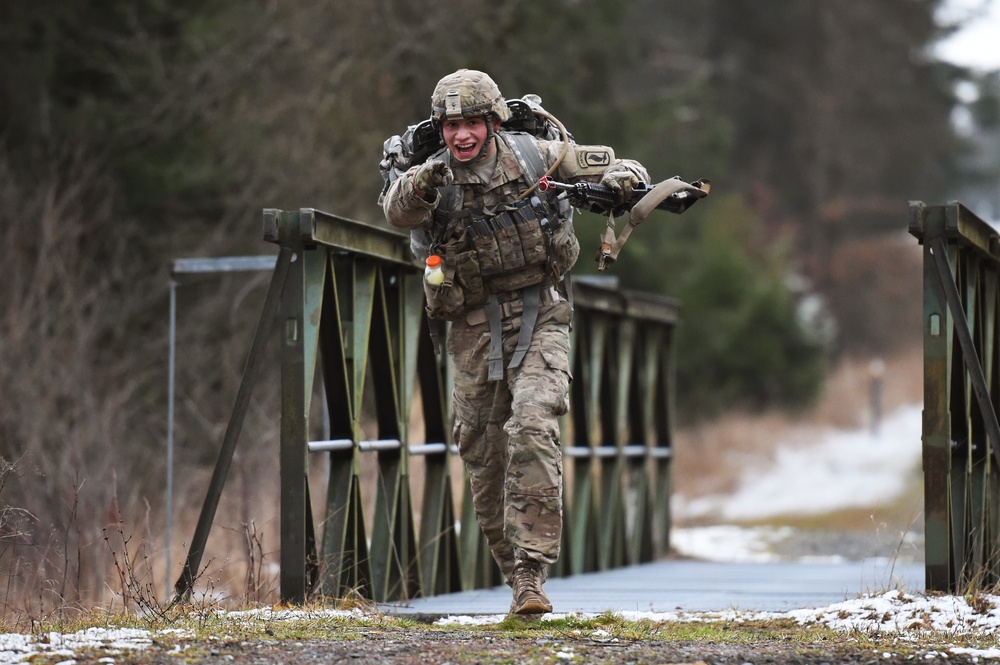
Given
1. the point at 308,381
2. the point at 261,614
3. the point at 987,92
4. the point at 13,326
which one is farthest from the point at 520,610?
the point at 987,92

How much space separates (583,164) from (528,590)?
1.69 m

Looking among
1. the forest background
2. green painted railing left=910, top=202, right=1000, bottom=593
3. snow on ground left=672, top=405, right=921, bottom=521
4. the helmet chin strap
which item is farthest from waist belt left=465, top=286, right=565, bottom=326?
snow on ground left=672, top=405, right=921, bottom=521

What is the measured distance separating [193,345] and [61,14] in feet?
11.5

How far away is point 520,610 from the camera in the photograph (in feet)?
19.3

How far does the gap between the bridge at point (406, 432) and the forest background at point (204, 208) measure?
81 centimetres

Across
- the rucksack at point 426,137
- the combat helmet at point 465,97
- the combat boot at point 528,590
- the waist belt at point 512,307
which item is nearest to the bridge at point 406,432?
the rucksack at point 426,137

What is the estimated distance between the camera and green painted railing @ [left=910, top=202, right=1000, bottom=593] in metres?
6.76

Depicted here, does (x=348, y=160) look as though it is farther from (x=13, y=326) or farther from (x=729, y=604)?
(x=729, y=604)

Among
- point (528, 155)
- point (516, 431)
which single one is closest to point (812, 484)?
point (528, 155)

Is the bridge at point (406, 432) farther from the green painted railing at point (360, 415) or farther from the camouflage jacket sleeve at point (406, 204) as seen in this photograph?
the camouflage jacket sleeve at point (406, 204)

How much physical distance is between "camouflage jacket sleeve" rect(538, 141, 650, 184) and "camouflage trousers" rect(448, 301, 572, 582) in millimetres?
518

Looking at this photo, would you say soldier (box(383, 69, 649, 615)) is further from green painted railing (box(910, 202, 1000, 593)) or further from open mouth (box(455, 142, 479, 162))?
green painted railing (box(910, 202, 1000, 593))

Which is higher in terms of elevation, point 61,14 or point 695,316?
point 61,14

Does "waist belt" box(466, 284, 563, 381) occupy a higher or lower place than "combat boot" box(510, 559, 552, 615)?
higher
